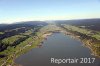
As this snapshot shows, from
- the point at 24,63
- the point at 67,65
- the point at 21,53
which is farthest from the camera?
the point at 21,53

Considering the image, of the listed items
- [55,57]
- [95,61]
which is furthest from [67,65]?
[55,57]

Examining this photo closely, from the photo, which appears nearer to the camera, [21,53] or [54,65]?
[54,65]

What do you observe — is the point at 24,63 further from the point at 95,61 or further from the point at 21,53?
the point at 95,61

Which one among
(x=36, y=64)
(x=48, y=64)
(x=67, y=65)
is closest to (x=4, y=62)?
(x=36, y=64)

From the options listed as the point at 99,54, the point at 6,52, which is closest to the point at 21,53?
the point at 6,52

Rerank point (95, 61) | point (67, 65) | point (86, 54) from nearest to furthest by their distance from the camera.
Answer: point (67, 65) < point (95, 61) < point (86, 54)

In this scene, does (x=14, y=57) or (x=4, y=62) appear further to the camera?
(x=14, y=57)

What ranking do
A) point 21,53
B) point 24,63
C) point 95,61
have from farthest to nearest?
point 21,53
point 24,63
point 95,61

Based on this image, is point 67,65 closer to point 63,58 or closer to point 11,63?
point 63,58

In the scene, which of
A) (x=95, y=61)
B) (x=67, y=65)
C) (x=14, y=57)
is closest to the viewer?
(x=67, y=65)
